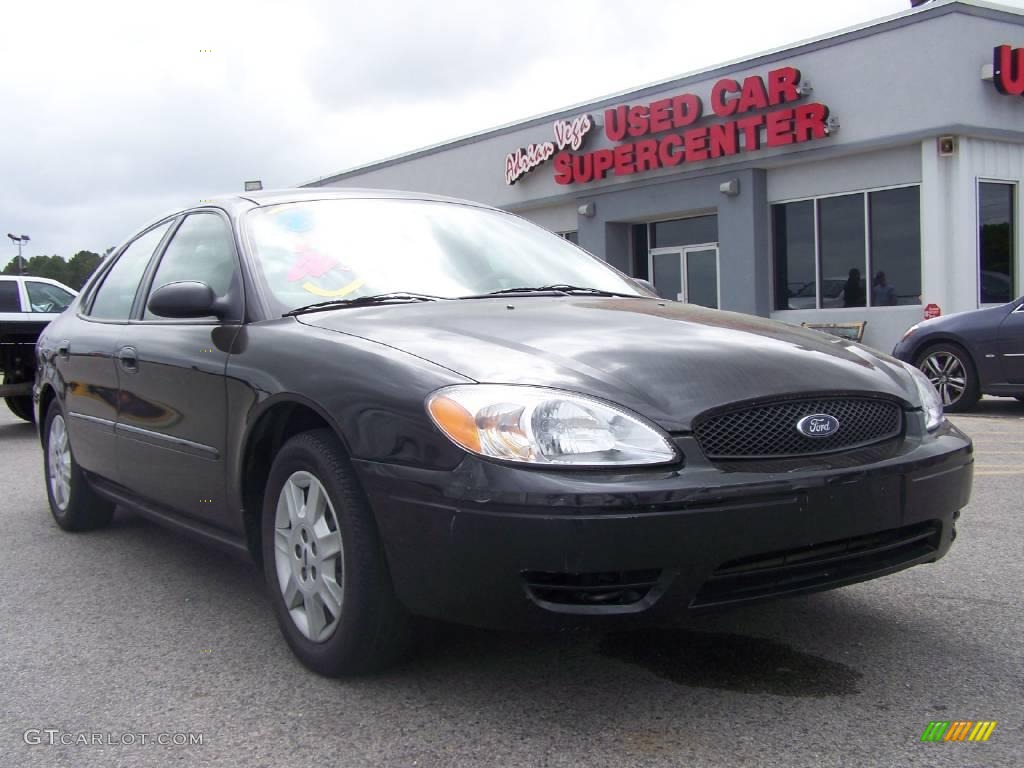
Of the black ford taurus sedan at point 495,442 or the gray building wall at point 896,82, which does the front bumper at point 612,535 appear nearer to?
the black ford taurus sedan at point 495,442

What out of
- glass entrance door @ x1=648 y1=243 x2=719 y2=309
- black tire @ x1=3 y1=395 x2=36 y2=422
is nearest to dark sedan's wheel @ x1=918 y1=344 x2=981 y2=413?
glass entrance door @ x1=648 y1=243 x2=719 y2=309

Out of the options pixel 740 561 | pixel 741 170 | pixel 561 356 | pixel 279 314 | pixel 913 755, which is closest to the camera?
pixel 913 755

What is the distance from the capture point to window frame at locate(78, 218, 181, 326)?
4613 millimetres

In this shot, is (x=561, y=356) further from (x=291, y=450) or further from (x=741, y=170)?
(x=741, y=170)

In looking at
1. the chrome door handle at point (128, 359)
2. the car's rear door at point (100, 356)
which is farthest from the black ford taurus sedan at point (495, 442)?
the car's rear door at point (100, 356)

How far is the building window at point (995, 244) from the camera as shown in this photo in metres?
15.8

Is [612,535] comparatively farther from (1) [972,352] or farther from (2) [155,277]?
(1) [972,352]

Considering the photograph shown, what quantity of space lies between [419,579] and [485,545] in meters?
0.25

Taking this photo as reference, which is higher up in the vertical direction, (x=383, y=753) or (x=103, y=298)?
(x=103, y=298)

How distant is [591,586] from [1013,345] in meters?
8.50

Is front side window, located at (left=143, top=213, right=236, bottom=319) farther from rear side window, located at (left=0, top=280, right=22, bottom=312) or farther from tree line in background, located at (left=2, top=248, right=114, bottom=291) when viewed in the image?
tree line in background, located at (left=2, top=248, right=114, bottom=291)

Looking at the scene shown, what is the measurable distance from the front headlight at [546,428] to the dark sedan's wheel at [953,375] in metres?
8.62

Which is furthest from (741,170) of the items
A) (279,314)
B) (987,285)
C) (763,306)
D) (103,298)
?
(279,314)

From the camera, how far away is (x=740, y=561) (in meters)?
2.62
